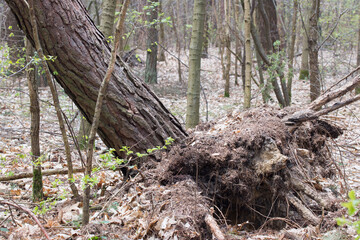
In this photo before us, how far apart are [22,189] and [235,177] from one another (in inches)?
98.4

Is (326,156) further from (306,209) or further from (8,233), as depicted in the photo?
(8,233)

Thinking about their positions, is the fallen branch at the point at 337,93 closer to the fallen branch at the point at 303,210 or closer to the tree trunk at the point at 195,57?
the fallen branch at the point at 303,210

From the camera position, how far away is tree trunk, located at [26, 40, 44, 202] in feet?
8.80

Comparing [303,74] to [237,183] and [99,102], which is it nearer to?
[237,183]

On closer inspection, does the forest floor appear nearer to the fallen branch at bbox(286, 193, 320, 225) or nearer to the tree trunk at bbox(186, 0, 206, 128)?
the fallen branch at bbox(286, 193, 320, 225)

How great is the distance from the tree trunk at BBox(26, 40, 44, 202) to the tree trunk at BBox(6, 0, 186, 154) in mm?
230

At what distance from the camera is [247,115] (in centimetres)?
363

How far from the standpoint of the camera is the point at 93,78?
2.69 metres

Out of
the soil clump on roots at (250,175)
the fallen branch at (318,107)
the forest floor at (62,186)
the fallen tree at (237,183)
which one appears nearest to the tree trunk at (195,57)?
the forest floor at (62,186)

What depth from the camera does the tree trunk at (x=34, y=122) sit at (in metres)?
2.68

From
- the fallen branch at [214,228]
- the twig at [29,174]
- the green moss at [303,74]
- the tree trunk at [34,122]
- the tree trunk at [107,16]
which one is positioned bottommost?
the fallen branch at [214,228]

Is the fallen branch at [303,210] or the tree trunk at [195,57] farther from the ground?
the tree trunk at [195,57]

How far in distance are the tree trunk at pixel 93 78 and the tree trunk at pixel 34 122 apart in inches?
9.1

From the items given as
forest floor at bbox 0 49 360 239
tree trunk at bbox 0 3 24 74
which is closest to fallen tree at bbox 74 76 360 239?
forest floor at bbox 0 49 360 239
